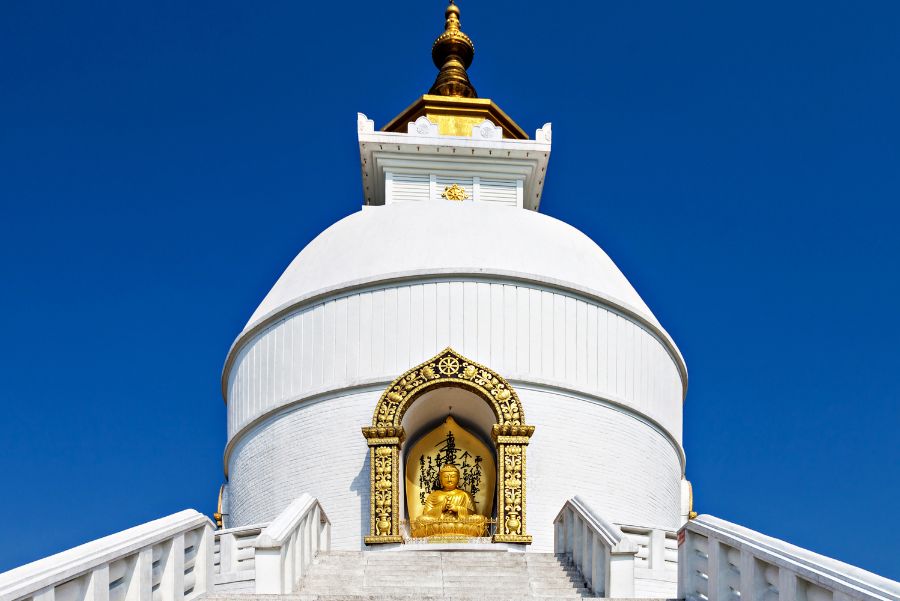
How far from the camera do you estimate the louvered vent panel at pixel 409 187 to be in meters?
24.6

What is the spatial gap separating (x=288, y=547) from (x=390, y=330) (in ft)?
23.2

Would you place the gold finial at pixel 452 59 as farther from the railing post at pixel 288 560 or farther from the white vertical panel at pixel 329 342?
the railing post at pixel 288 560

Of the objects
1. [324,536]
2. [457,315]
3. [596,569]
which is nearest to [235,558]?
[324,536]

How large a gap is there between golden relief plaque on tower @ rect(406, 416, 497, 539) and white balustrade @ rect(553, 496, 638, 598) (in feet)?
8.51

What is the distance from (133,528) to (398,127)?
19.3m

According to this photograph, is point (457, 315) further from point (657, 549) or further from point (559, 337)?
point (657, 549)

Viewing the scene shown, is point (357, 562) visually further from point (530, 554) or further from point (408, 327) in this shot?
point (408, 327)

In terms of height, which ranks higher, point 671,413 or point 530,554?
point 671,413

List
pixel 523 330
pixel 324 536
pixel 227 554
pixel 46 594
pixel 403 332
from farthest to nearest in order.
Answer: pixel 523 330
pixel 403 332
pixel 324 536
pixel 227 554
pixel 46 594

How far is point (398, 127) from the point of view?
90.0ft

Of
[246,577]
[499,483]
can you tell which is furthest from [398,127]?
[246,577]

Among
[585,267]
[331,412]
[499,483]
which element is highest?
[585,267]

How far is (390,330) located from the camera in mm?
18547

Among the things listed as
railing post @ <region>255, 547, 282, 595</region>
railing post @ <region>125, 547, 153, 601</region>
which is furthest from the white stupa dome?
railing post @ <region>125, 547, 153, 601</region>
